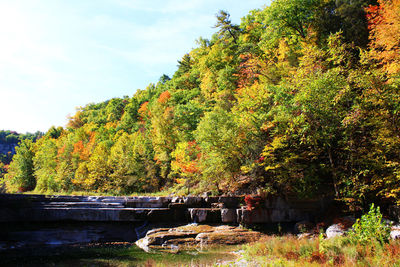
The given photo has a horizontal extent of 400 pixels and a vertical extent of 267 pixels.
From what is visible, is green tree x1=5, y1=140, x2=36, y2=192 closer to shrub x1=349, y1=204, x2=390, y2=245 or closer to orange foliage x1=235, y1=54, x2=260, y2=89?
orange foliage x1=235, y1=54, x2=260, y2=89

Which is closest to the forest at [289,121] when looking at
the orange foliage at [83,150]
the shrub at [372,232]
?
the orange foliage at [83,150]

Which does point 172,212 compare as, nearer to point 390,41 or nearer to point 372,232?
point 372,232

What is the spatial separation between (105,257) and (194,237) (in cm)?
529

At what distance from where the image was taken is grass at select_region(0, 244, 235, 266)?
9539mm

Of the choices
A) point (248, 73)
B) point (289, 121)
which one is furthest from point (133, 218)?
point (248, 73)

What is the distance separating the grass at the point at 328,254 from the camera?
7.15m

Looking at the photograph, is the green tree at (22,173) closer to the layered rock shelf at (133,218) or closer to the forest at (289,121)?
the forest at (289,121)

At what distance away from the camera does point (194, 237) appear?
47.1 feet

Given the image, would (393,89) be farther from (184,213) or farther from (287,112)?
(184,213)

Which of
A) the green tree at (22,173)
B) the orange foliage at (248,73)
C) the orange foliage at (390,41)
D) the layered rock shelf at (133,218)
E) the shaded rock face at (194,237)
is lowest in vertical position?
the shaded rock face at (194,237)

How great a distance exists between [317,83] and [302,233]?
889 centimetres

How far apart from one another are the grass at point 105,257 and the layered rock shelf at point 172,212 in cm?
401

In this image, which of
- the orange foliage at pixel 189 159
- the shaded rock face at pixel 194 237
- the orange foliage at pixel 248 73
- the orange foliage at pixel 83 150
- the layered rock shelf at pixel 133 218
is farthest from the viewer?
the orange foliage at pixel 83 150

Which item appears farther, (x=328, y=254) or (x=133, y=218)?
(x=133, y=218)
